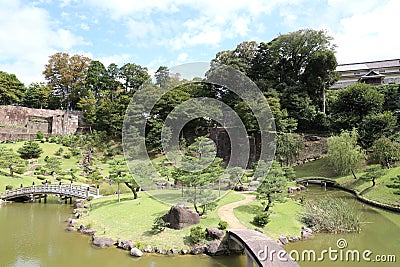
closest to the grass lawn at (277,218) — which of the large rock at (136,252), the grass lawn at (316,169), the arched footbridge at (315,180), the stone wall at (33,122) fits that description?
the large rock at (136,252)

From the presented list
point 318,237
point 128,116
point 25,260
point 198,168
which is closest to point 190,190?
point 198,168

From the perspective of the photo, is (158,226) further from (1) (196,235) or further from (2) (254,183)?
(2) (254,183)

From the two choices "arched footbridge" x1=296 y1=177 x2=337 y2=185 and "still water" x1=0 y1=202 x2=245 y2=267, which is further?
"arched footbridge" x1=296 y1=177 x2=337 y2=185

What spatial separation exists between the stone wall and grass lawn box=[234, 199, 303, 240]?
26.5 meters

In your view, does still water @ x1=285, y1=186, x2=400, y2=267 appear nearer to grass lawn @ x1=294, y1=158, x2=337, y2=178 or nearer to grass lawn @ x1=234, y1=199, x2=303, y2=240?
grass lawn @ x1=234, y1=199, x2=303, y2=240

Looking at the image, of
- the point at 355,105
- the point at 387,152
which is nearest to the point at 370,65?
the point at 355,105

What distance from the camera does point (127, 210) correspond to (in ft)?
45.1

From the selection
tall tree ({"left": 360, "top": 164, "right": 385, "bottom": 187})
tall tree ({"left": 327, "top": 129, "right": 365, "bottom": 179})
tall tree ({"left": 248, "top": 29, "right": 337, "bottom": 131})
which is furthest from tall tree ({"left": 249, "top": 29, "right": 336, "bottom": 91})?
tall tree ({"left": 360, "top": 164, "right": 385, "bottom": 187})

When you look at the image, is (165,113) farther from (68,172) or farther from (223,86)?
(68,172)

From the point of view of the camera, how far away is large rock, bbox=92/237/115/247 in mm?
10586

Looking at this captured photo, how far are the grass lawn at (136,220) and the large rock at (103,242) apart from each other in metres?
0.39

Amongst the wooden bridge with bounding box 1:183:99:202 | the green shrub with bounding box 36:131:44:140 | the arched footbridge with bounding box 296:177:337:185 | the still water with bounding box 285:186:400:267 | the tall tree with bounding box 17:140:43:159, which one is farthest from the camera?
the green shrub with bounding box 36:131:44:140

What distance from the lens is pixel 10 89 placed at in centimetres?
3544

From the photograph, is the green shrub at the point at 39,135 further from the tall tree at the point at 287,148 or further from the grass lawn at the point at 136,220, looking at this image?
the tall tree at the point at 287,148
